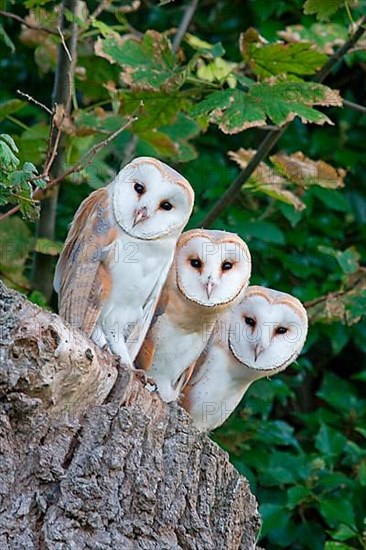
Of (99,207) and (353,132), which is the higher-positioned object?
(99,207)

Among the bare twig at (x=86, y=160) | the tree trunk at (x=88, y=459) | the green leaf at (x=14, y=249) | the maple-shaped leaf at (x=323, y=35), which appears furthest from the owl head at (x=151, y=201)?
the maple-shaped leaf at (x=323, y=35)

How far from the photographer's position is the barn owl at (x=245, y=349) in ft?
12.0

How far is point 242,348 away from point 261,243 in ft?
5.78

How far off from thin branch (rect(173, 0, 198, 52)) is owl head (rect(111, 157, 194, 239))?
6.60ft

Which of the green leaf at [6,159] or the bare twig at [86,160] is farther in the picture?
the bare twig at [86,160]

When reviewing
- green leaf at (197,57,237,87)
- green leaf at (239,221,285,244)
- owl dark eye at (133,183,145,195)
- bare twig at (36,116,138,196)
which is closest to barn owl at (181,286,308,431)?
owl dark eye at (133,183,145,195)

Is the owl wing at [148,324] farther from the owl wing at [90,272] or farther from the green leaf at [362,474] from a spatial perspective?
the green leaf at [362,474]

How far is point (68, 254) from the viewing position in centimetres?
365

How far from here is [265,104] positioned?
391 centimetres

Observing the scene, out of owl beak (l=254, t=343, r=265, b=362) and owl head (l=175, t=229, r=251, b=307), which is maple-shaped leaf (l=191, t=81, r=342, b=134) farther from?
owl beak (l=254, t=343, r=265, b=362)

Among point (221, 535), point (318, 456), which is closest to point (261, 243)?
point (318, 456)

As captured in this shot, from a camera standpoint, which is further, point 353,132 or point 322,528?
point 353,132

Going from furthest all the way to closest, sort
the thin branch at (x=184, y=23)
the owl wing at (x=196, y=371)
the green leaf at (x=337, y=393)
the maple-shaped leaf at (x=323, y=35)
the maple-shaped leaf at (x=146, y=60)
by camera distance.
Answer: the green leaf at (x=337, y=393) → the thin branch at (x=184, y=23) → the maple-shaped leaf at (x=323, y=35) → the maple-shaped leaf at (x=146, y=60) → the owl wing at (x=196, y=371)

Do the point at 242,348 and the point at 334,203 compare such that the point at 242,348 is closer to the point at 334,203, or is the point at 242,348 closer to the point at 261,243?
the point at 261,243
